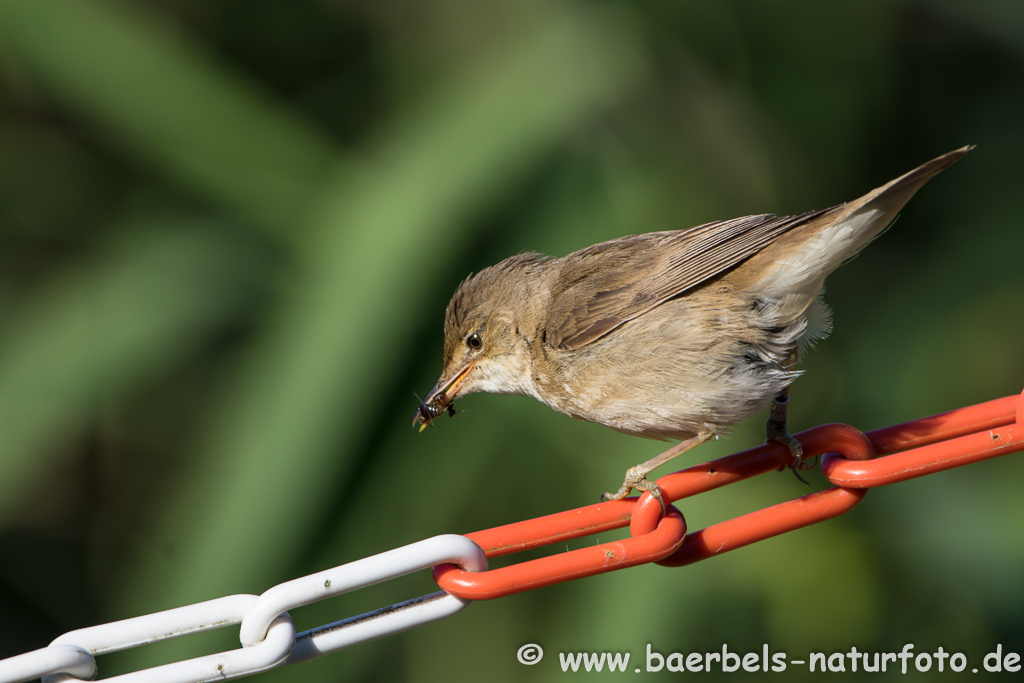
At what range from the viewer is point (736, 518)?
1.63 meters

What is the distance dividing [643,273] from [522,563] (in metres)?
1.33

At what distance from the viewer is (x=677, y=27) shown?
3.47m

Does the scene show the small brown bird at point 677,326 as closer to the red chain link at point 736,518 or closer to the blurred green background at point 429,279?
the red chain link at point 736,518

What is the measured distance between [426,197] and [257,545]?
1.28 meters

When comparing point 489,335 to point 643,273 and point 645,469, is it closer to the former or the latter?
point 643,273

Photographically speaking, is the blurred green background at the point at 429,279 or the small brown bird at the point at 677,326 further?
the blurred green background at the point at 429,279

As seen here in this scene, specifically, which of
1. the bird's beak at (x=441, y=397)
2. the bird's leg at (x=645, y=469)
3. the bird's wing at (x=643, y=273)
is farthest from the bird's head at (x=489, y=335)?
the bird's leg at (x=645, y=469)

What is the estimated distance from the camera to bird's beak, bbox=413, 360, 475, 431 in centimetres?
256

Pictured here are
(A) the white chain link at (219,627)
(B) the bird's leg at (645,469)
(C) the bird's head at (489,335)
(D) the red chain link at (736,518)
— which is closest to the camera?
(A) the white chain link at (219,627)

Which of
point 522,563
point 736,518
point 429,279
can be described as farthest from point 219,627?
point 429,279

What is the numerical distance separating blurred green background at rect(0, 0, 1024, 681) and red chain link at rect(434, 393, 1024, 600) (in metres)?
1.16

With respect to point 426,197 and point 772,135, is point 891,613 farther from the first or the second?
point 426,197

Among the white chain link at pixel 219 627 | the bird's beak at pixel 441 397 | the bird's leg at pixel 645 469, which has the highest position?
the bird's beak at pixel 441 397

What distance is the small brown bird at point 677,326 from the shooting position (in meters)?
2.21
